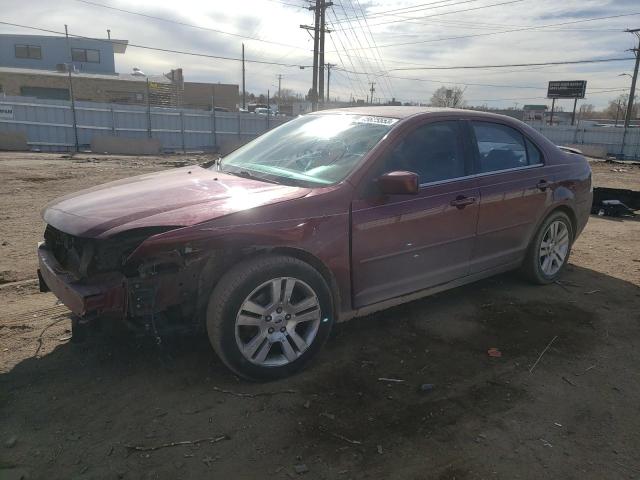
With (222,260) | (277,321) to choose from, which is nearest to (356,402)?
(277,321)

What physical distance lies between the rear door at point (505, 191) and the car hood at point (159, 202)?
1745 millimetres

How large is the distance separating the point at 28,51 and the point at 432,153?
53838 mm

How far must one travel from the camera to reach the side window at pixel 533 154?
15.3 feet

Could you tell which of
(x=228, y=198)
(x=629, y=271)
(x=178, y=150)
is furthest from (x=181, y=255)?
(x=178, y=150)

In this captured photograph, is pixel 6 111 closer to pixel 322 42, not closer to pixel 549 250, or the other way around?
pixel 322 42

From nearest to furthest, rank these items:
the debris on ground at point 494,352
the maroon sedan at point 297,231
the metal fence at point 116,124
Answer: the maroon sedan at point 297,231 < the debris on ground at point 494,352 < the metal fence at point 116,124

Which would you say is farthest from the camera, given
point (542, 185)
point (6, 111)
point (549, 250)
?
point (6, 111)

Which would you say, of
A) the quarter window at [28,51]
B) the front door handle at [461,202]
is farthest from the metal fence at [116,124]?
the quarter window at [28,51]

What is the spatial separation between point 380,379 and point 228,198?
59.4 inches

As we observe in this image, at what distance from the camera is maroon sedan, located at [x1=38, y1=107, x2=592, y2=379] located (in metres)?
2.82

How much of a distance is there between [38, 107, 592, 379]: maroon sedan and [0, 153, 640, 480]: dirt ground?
344mm

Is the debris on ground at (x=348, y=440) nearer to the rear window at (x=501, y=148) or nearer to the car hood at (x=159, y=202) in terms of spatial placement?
the car hood at (x=159, y=202)

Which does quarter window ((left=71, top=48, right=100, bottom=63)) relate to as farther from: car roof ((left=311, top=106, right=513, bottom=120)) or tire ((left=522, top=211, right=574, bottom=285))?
tire ((left=522, top=211, right=574, bottom=285))

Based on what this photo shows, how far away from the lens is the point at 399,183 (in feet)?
10.4
